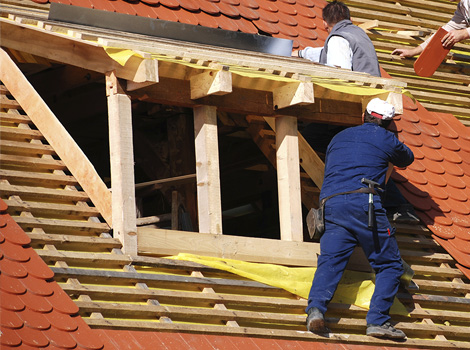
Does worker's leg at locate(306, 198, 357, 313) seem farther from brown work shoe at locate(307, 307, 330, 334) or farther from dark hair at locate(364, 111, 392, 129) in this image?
dark hair at locate(364, 111, 392, 129)

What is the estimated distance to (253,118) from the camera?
9188mm

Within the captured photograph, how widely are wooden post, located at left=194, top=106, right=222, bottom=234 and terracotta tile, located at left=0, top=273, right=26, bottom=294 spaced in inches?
66.7

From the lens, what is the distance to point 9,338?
5.64 m

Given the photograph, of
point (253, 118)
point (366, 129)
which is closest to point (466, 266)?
point (366, 129)

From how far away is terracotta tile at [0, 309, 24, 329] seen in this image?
572 centimetres

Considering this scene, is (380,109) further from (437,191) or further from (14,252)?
(14,252)

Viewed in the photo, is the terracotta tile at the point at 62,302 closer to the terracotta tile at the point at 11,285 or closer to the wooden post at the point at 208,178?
the terracotta tile at the point at 11,285

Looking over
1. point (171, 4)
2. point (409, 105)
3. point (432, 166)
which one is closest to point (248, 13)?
point (171, 4)

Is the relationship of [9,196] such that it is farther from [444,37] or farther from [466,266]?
[444,37]

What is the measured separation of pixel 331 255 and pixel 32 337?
2402mm

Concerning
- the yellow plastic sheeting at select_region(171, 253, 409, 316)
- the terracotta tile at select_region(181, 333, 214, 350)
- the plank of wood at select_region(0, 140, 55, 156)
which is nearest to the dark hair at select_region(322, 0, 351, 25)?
the yellow plastic sheeting at select_region(171, 253, 409, 316)

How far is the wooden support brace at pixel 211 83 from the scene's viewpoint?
7340 millimetres

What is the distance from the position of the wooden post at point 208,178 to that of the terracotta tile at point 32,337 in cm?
190

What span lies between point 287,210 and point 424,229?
4.99 feet
